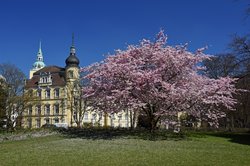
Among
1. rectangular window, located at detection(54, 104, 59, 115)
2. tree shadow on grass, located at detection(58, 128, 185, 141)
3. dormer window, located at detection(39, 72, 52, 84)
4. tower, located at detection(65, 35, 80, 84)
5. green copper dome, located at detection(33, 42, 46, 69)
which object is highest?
green copper dome, located at detection(33, 42, 46, 69)

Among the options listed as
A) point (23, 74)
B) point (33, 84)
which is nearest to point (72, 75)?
point (33, 84)

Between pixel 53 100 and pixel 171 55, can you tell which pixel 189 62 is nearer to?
pixel 171 55

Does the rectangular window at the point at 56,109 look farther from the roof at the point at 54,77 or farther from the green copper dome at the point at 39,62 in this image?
the green copper dome at the point at 39,62

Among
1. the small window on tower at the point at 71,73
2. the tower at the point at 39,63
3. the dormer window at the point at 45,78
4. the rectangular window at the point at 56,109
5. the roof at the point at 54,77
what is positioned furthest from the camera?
the tower at the point at 39,63

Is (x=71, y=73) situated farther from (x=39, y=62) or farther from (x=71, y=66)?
(x=39, y=62)

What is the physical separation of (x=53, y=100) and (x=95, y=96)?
47041 millimetres

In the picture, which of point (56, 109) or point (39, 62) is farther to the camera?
point (39, 62)

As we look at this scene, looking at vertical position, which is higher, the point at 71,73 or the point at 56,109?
the point at 71,73

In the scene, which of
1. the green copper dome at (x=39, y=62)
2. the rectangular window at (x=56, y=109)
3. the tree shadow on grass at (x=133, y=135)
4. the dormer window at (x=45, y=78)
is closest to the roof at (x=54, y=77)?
the dormer window at (x=45, y=78)

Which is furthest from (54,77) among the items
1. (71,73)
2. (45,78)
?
(71,73)

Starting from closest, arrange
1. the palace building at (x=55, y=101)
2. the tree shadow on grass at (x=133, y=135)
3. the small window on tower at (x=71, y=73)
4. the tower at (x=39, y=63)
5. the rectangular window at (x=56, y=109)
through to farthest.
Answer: the tree shadow on grass at (x=133, y=135)
the small window on tower at (x=71, y=73)
the palace building at (x=55, y=101)
the rectangular window at (x=56, y=109)
the tower at (x=39, y=63)

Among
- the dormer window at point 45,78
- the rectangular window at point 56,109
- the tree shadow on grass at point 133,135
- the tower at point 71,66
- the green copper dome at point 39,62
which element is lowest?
the tree shadow on grass at point 133,135

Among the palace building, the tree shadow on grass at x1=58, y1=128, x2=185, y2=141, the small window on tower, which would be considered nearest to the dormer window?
the palace building

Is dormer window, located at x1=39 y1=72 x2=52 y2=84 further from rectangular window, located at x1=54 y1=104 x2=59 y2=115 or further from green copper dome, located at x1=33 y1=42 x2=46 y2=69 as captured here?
green copper dome, located at x1=33 y1=42 x2=46 y2=69
